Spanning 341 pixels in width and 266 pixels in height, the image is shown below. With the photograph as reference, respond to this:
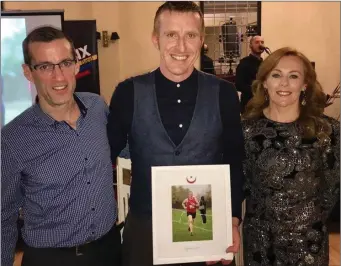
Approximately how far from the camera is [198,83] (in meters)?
1.68

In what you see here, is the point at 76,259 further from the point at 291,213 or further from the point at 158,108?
the point at 291,213

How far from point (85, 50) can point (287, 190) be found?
3.21 metres

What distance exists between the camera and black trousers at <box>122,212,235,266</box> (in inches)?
65.7

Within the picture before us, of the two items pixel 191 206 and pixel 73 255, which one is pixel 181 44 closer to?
pixel 191 206

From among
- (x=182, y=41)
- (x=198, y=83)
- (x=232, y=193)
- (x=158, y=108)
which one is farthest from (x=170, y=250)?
(x=182, y=41)

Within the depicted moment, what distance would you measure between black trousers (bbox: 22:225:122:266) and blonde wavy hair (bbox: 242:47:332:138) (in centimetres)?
86

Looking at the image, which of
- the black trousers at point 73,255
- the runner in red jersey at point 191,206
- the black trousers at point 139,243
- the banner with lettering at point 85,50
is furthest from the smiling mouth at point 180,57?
the banner with lettering at point 85,50

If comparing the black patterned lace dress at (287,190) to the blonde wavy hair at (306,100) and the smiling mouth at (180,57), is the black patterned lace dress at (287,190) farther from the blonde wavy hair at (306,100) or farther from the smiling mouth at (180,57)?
the smiling mouth at (180,57)

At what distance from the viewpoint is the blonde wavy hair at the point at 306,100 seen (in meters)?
1.89

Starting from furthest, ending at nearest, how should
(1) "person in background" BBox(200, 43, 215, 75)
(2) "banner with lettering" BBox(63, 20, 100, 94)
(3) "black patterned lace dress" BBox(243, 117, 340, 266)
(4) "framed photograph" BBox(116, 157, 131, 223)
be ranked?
1. (1) "person in background" BBox(200, 43, 215, 75)
2. (2) "banner with lettering" BBox(63, 20, 100, 94)
3. (4) "framed photograph" BBox(116, 157, 131, 223)
4. (3) "black patterned lace dress" BBox(243, 117, 340, 266)

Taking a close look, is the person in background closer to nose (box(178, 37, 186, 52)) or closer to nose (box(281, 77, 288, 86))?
nose (box(281, 77, 288, 86))

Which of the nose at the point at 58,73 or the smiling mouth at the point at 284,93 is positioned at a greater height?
the nose at the point at 58,73

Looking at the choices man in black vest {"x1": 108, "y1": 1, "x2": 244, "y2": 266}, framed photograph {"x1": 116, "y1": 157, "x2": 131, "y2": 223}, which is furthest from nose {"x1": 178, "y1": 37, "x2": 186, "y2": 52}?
framed photograph {"x1": 116, "y1": 157, "x2": 131, "y2": 223}

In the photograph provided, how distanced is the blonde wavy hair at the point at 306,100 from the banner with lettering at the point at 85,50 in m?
2.84
